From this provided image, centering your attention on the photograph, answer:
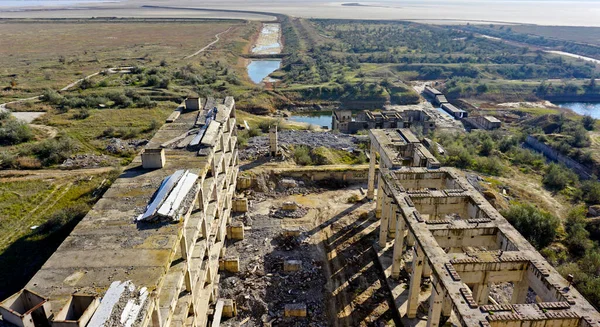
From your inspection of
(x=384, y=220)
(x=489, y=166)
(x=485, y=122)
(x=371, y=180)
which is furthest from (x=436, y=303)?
(x=485, y=122)

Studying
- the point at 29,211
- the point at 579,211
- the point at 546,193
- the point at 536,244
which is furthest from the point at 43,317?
the point at 546,193

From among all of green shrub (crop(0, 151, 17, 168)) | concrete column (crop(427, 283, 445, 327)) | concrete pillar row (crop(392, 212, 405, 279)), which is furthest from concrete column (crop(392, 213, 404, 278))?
green shrub (crop(0, 151, 17, 168))

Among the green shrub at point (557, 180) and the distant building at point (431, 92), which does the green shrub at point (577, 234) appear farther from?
the distant building at point (431, 92)

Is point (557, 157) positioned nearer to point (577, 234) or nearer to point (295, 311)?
point (577, 234)

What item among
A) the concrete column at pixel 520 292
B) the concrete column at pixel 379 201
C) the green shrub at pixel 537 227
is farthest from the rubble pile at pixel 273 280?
the green shrub at pixel 537 227

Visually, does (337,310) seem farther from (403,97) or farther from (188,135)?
(403,97)

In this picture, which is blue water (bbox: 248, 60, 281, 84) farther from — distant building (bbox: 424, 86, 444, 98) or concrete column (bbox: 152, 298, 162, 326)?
concrete column (bbox: 152, 298, 162, 326)
